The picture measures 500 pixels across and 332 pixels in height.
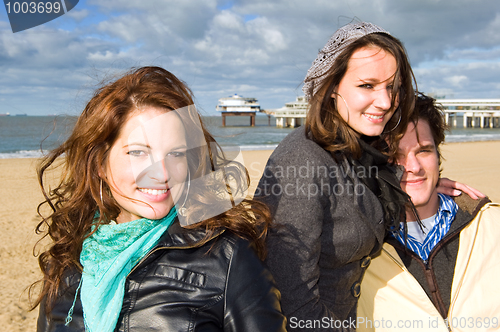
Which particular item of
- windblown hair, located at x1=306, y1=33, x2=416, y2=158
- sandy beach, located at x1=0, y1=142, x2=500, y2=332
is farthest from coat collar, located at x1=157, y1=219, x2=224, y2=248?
sandy beach, located at x1=0, y1=142, x2=500, y2=332

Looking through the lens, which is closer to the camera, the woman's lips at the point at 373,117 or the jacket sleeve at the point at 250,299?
the jacket sleeve at the point at 250,299

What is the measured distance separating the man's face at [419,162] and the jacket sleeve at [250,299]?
1314mm

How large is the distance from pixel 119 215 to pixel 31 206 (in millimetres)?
7071

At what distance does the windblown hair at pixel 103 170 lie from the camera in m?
1.71

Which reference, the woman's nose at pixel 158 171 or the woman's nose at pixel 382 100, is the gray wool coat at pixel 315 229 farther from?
the woman's nose at pixel 158 171

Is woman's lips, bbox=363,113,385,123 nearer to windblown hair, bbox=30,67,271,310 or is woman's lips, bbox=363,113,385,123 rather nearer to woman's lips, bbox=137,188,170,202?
windblown hair, bbox=30,67,271,310

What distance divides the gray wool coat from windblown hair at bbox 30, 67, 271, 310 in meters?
0.13

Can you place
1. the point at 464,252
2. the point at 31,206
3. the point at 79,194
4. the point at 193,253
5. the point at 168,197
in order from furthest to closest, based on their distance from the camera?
the point at 31,206
the point at 464,252
the point at 79,194
the point at 168,197
the point at 193,253

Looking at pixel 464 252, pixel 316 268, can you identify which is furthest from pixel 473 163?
pixel 316 268

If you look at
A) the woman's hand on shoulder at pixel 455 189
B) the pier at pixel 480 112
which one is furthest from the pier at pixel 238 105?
the woman's hand on shoulder at pixel 455 189

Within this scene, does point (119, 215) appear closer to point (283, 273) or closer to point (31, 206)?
point (283, 273)

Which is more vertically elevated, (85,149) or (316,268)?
(85,149)

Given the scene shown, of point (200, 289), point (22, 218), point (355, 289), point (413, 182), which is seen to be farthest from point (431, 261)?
point (22, 218)

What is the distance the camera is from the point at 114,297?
1548 mm
